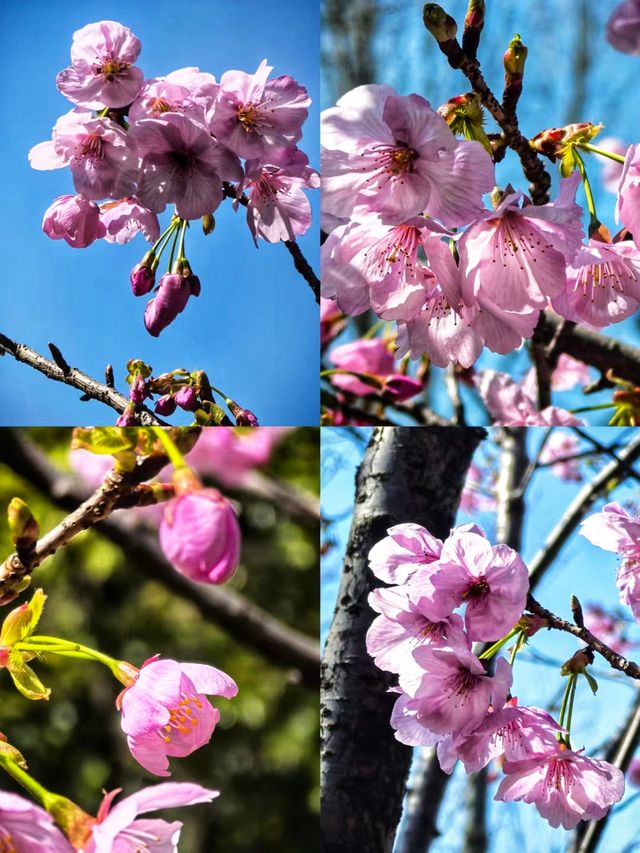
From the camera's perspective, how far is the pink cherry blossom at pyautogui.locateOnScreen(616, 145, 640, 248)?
1.00m

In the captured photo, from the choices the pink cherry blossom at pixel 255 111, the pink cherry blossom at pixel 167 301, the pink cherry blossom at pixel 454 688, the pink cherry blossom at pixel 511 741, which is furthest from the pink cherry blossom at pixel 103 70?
the pink cherry blossom at pixel 511 741

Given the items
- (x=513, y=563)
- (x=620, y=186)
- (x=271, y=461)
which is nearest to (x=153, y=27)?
(x=271, y=461)

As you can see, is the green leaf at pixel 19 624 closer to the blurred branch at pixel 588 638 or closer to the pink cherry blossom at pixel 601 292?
the blurred branch at pixel 588 638

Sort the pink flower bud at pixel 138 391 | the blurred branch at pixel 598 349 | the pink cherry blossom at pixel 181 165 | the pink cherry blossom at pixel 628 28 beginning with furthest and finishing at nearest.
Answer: the blurred branch at pixel 598 349, the pink flower bud at pixel 138 391, the pink cherry blossom at pixel 181 165, the pink cherry blossom at pixel 628 28

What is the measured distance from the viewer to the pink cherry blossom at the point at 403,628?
3.81 feet

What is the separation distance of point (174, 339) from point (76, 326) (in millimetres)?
141

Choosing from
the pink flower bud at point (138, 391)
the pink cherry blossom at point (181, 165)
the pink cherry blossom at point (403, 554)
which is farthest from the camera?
the pink flower bud at point (138, 391)

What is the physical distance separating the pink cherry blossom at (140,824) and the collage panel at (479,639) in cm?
30

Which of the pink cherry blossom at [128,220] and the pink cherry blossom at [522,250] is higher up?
the pink cherry blossom at [128,220]

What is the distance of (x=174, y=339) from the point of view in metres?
1.36

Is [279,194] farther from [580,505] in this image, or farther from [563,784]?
[563,784]

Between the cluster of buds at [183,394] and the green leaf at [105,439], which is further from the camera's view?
the cluster of buds at [183,394]

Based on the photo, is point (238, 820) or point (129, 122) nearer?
point (129, 122)

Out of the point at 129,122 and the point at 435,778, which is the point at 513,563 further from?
the point at 129,122
